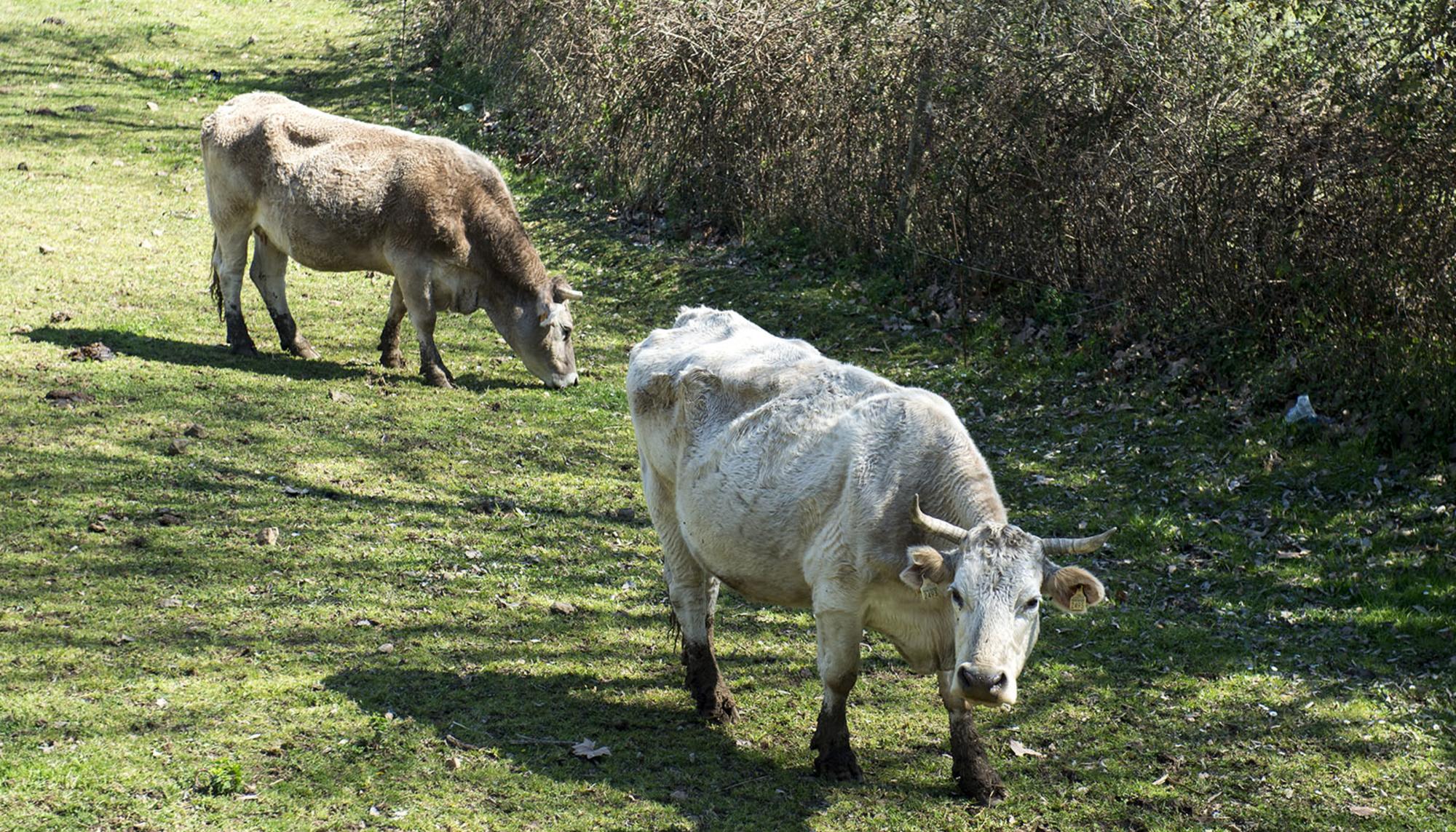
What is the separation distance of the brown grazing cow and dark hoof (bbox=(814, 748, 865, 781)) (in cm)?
767

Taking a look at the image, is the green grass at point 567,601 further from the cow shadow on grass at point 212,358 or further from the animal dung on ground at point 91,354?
the animal dung on ground at point 91,354

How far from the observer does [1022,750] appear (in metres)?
7.72

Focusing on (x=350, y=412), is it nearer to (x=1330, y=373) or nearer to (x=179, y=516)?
(x=179, y=516)

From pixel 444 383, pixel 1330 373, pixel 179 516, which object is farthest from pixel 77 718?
Result: pixel 1330 373

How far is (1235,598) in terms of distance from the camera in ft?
32.2

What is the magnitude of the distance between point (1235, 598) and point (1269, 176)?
A: 4.64 m

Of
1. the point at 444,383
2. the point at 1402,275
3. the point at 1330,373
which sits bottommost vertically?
the point at 444,383

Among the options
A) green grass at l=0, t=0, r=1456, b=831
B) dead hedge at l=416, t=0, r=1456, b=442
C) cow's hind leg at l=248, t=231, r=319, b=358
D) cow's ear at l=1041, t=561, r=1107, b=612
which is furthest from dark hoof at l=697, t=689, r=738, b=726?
cow's hind leg at l=248, t=231, r=319, b=358

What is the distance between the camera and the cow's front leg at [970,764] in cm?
705

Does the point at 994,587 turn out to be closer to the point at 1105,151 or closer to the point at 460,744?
the point at 460,744

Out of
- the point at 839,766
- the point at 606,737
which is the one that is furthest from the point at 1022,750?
the point at 606,737

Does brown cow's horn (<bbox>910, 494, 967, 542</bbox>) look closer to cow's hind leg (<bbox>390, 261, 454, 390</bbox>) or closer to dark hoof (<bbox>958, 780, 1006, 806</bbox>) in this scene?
dark hoof (<bbox>958, 780, 1006, 806</bbox>)

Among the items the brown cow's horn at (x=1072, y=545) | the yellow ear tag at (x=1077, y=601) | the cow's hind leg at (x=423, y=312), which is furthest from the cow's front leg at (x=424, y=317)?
the yellow ear tag at (x=1077, y=601)

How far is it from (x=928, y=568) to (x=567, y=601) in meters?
3.78
